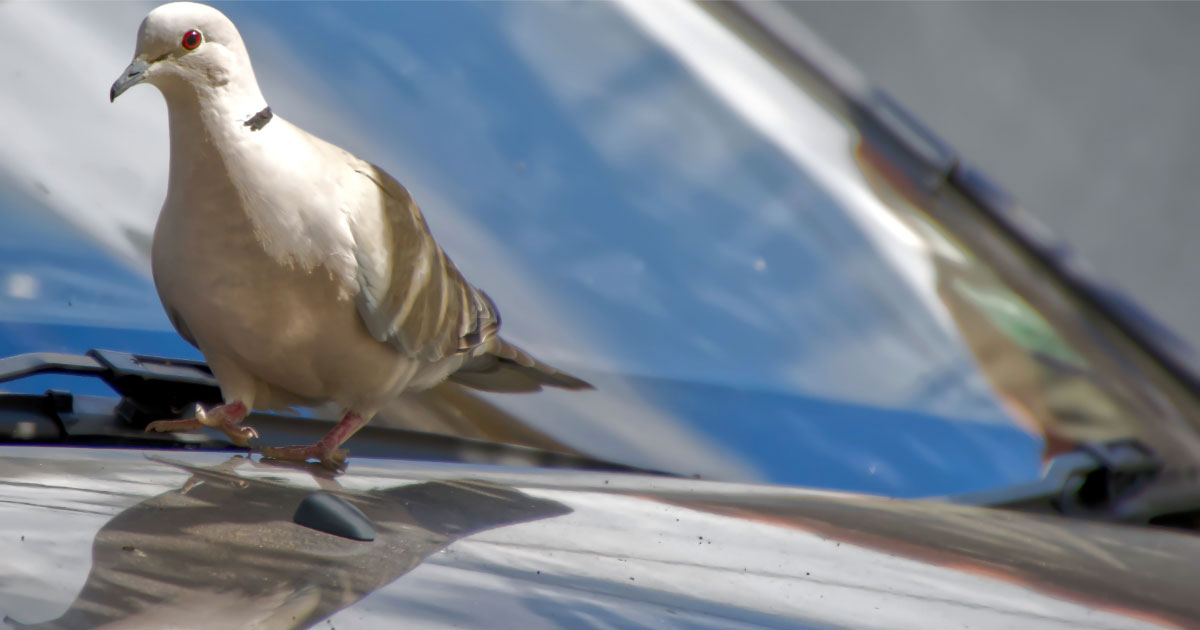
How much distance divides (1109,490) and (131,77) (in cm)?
69

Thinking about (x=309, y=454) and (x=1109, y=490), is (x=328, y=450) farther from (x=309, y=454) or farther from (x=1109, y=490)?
(x=1109, y=490)

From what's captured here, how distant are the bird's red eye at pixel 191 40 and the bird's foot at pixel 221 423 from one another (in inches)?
7.4

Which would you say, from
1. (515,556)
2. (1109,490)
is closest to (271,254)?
(515,556)

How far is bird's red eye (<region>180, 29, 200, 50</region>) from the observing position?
0.57 m

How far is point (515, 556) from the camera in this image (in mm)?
489

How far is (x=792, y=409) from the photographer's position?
0.88 meters

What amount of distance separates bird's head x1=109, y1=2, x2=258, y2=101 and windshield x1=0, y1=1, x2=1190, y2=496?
0.23 meters

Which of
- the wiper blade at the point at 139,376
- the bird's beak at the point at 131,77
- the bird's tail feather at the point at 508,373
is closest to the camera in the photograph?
the bird's beak at the point at 131,77

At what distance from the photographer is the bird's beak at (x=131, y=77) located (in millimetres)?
556

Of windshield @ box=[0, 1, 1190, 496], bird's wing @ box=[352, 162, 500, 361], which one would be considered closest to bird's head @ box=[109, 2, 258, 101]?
bird's wing @ box=[352, 162, 500, 361]

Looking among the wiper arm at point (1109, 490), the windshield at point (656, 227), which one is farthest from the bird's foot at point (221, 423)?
the wiper arm at point (1109, 490)

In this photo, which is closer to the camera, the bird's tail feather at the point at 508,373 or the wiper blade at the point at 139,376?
the wiper blade at the point at 139,376

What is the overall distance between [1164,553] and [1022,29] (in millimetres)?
2397

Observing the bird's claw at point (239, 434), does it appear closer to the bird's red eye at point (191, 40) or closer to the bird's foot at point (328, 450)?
the bird's foot at point (328, 450)
